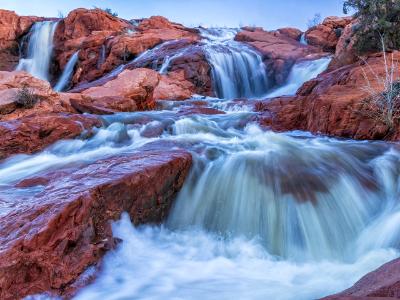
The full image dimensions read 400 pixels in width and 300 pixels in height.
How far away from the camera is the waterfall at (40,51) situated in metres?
25.1

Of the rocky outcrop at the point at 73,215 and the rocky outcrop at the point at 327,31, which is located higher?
the rocky outcrop at the point at 327,31

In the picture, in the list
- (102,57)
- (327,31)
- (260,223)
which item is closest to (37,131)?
(260,223)

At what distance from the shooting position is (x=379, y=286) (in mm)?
2162

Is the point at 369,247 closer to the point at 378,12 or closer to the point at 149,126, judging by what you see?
the point at 149,126

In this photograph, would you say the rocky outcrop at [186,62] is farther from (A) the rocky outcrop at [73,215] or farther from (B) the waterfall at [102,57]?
(A) the rocky outcrop at [73,215]

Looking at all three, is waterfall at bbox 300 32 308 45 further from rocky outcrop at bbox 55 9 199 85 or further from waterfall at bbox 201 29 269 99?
waterfall at bbox 201 29 269 99

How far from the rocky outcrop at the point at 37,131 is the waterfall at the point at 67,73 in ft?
48.2

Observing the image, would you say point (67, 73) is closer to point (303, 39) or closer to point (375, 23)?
point (303, 39)

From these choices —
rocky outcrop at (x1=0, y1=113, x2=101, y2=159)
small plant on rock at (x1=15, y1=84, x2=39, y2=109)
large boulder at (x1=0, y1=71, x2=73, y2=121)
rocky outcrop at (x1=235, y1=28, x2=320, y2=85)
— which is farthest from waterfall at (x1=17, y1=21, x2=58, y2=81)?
rocky outcrop at (x1=0, y1=113, x2=101, y2=159)

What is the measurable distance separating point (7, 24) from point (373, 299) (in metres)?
31.0

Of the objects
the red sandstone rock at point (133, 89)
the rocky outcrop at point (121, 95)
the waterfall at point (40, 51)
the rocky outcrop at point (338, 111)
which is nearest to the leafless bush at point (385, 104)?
the rocky outcrop at point (338, 111)

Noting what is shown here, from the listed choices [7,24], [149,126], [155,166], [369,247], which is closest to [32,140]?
[149,126]

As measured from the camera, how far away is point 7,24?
2764 cm

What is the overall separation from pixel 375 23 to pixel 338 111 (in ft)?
16.0
